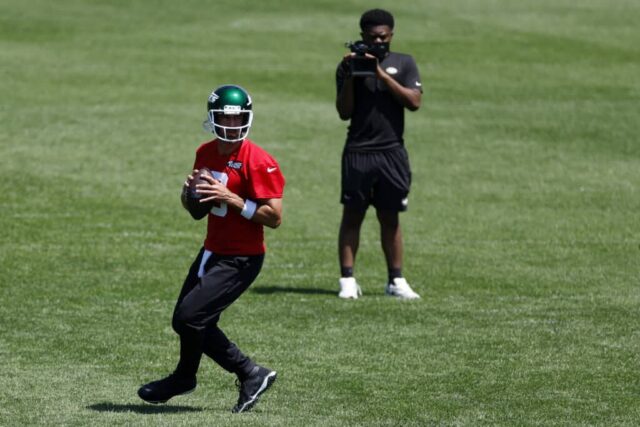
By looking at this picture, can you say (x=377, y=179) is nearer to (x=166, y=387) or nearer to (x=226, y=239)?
(x=226, y=239)

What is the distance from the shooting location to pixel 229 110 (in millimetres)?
8203

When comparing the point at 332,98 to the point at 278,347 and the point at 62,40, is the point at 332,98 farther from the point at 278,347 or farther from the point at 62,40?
the point at 278,347

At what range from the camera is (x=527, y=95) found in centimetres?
2558

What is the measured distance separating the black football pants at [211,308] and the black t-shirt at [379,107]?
176 inches

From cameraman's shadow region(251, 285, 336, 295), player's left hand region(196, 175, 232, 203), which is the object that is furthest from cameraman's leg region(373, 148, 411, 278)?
player's left hand region(196, 175, 232, 203)

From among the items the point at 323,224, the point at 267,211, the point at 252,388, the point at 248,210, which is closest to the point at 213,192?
the point at 248,210

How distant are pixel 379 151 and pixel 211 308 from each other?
15.7 ft

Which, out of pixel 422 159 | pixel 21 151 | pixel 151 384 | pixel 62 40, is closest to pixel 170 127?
pixel 21 151

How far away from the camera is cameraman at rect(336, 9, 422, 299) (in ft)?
41.5

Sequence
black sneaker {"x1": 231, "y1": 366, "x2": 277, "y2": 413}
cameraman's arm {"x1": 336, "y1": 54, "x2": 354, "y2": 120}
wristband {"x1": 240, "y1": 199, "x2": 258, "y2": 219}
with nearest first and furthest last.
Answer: wristband {"x1": 240, "y1": 199, "x2": 258, "y2": 219} < black sneaker {"x1": 231, "y1": 366, "x2": 277, "y2": 413} < cameraman's arm {"x1": 336, "y1": 54, "x2": 354, "y2": 120}

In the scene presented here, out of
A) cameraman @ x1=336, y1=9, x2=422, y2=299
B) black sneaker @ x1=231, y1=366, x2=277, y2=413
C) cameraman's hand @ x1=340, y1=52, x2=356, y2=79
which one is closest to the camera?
black sneaker @ x1=231, y1=366, x2=277, y2=413

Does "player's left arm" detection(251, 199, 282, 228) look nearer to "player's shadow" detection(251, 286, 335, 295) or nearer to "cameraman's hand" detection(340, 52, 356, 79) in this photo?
"cameraman's hand" detection(340, 52, 356, 79)

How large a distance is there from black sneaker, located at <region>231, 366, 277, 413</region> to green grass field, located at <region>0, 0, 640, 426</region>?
13 cm

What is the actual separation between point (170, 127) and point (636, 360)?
526 inches
